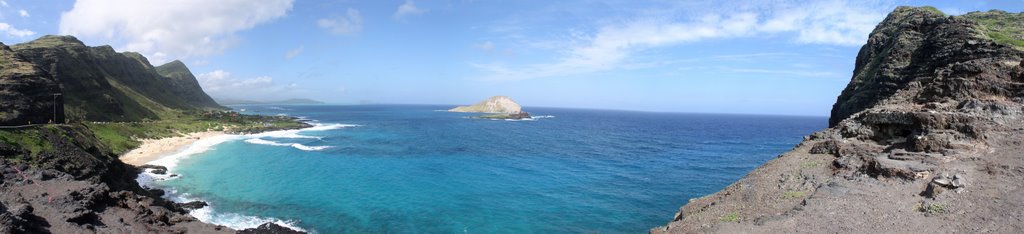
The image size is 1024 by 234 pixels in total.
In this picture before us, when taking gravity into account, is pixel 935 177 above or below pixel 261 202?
above

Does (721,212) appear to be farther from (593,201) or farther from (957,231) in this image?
(593,201)

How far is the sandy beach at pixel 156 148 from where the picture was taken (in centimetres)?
5383

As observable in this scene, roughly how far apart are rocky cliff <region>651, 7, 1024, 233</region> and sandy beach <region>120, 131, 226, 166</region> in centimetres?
6016

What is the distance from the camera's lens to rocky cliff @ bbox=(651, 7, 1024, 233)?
58.0 feet

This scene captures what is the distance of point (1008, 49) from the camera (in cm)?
2742

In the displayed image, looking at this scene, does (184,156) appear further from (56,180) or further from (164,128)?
(56,180)

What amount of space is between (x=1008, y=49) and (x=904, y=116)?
8.29m

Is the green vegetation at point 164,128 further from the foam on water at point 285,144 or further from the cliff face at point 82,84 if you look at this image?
the foam on water at point 285,144

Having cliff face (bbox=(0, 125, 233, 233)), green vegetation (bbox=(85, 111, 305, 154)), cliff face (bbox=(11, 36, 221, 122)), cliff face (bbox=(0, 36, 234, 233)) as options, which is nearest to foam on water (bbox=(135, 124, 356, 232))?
cliff face (bbox=(0, 36, 234, 233))

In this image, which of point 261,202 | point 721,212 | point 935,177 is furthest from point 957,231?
point 261,202

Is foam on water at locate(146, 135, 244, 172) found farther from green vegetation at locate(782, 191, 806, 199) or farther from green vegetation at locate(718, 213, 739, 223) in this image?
green vegetation at locate(782, 191, 806, 199)

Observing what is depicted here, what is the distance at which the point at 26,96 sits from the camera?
42.9m

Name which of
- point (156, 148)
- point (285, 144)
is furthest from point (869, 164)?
point (156, 148)

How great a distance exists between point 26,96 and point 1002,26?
Answer: 86096 millimetres
